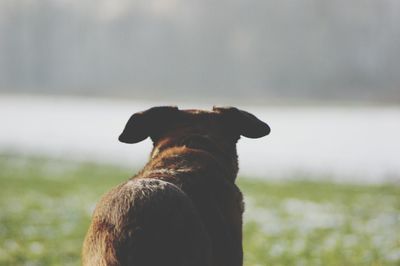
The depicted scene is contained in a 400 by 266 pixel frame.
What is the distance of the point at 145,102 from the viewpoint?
65.9 metres

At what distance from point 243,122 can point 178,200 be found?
56.8 inches

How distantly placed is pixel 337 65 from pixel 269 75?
757 centimetres

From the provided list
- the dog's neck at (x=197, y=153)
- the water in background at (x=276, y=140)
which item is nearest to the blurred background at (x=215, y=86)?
the water in background at (x=276, y=140)

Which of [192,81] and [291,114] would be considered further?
[192,81]

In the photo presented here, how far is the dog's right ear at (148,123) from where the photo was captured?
158 inches

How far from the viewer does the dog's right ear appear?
400cm

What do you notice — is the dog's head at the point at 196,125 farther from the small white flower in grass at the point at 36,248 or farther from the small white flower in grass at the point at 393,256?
the small white flower in grass at the point at 36,248

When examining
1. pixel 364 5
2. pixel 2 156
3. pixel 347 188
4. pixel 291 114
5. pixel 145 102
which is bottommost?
pixel 347 188

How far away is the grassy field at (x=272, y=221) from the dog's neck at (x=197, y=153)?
3.98 metres

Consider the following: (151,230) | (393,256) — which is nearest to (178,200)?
(151,230)

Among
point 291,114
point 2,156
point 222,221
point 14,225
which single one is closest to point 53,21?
point 291,114

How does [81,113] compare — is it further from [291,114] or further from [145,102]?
[291,114]

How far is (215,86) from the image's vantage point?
6525 centimetres

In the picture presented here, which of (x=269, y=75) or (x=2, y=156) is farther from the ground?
(x=269, y=75)
